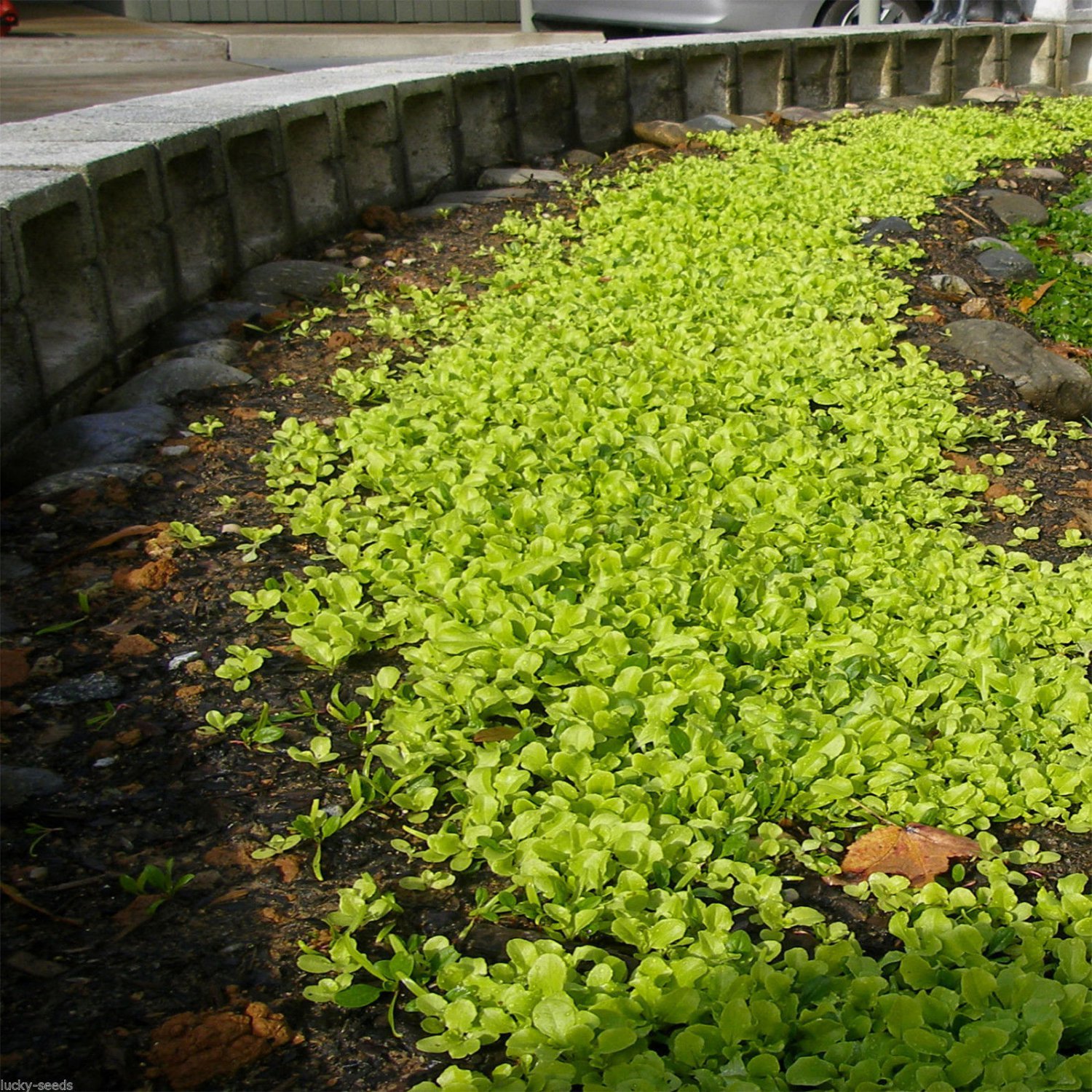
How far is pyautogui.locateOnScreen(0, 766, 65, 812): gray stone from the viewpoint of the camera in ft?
9.05

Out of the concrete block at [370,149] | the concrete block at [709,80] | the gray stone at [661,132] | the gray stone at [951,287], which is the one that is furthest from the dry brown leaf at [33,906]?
the concrete block at [709,80]

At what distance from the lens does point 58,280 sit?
4492mm

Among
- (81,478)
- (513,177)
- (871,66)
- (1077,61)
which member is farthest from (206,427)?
(1077,61)

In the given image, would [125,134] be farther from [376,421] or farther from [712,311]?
[712,311]

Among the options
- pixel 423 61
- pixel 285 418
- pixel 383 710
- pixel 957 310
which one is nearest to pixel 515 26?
pixel 423 61

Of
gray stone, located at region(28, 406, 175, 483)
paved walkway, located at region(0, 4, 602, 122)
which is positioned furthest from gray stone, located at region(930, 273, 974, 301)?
paved walkway, located at region(0, 4, 602, 122)

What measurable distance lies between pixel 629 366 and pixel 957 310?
6.79 feet

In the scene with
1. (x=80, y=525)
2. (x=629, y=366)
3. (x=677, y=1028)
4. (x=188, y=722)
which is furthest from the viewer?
(x=629, y=366)

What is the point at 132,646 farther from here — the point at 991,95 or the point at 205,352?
the point at 991,95

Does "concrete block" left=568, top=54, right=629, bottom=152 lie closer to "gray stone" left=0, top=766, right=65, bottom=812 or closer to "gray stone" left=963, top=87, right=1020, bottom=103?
"gray stone" left=963, top=87, right=1020, bottom=103

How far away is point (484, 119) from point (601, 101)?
1.16 metres

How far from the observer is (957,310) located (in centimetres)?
613

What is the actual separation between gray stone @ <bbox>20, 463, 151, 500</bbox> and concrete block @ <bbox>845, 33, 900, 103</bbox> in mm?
7950

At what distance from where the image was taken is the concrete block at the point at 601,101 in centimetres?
842
